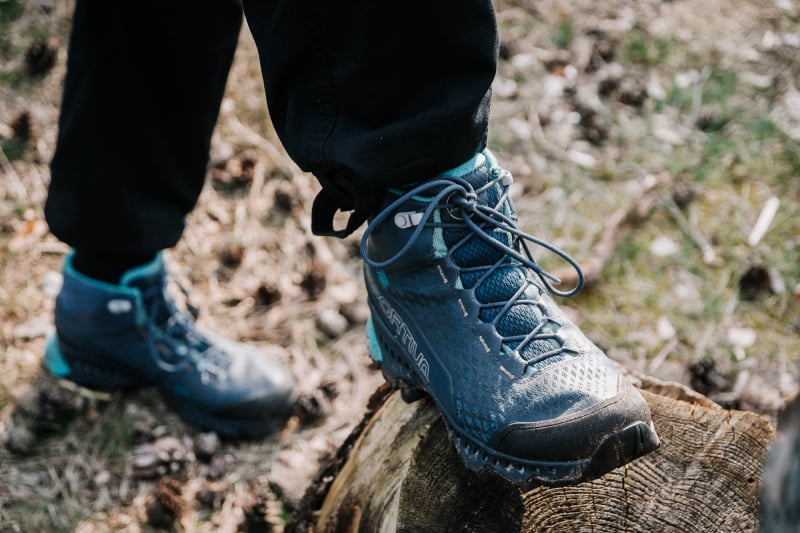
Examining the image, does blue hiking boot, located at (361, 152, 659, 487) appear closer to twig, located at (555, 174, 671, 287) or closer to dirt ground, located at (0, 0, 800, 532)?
dirt ground, located at (0, 0, 800, 532)

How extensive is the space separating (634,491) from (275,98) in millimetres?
938

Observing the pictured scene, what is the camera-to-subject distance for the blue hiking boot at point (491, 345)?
45.3 inches

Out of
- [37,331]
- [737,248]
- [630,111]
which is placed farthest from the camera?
[630,111]

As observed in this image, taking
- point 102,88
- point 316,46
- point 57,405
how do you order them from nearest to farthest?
point 316,46
point 102,88
point 57,405

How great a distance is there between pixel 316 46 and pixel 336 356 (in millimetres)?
1348

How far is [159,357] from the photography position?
198 centimetres

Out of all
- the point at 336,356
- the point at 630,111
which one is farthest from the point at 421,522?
the point at 630,111

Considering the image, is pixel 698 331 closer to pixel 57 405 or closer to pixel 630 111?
pixel 630 111

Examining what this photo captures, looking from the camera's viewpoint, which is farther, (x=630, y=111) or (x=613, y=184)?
(x=630, y=111)

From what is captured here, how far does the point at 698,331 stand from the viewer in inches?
93.3

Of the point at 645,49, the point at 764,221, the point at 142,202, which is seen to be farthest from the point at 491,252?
the point at 645,49

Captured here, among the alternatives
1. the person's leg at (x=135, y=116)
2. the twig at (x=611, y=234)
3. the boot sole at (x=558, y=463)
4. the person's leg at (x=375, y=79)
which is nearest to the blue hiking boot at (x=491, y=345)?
the boot sole at (x=558, y=463)

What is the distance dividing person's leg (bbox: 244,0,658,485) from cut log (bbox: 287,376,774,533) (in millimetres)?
79

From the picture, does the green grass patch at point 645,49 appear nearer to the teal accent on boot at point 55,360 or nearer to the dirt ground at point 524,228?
the dirt ground at point 524,228
